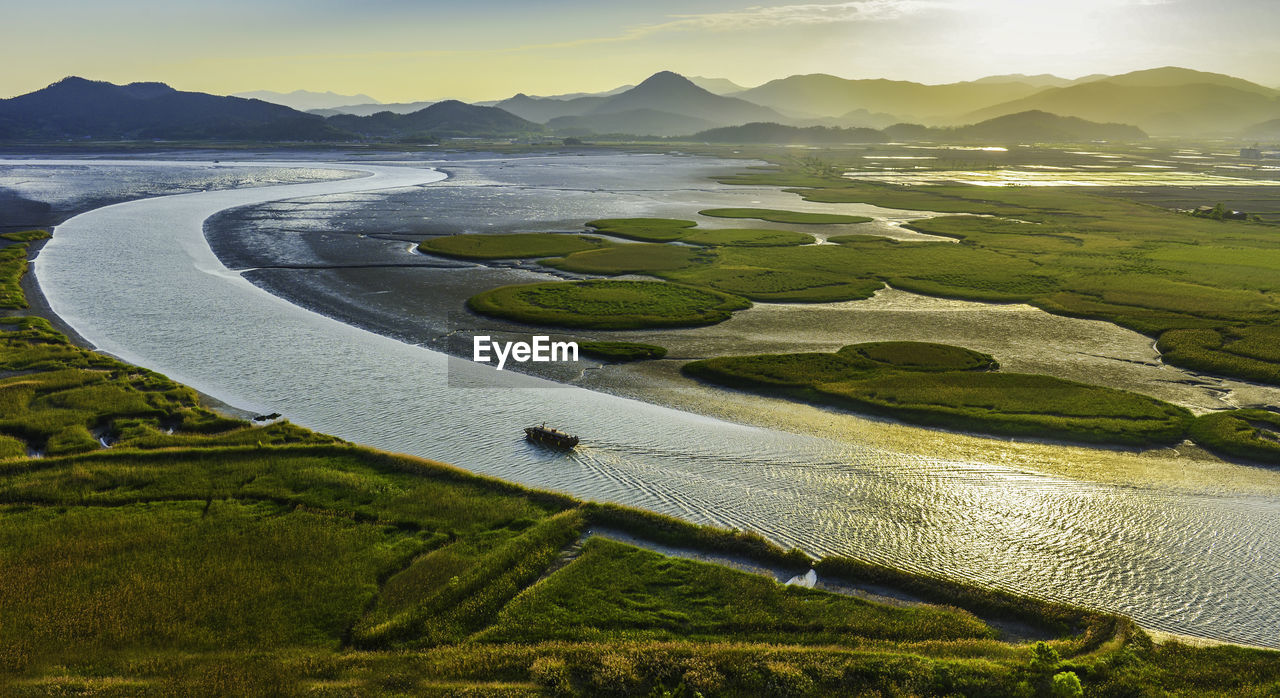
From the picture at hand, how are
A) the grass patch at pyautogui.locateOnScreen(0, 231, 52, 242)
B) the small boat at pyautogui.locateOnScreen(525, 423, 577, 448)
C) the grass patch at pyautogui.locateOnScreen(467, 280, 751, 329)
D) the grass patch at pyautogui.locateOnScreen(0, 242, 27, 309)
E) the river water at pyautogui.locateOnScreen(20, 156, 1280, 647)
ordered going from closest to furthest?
the river water at pyautogui.locateOnScreen(20, 156, 1280, 647), the small boat at pyautogui.locateOnScreen(525, 423, 577, 448), the grass patch at pyautogui.locateOnScreen(467, 280, 751, 329), the grass patch at pyautogui.locateOnScreen(0, 242, 27, 309), the grass patch at pyautogui.locateOnScreen(0, 231, 52, 242)

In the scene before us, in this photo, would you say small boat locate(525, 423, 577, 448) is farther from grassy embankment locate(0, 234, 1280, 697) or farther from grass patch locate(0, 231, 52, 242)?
grass patch locate(0, 231, 52, 242)

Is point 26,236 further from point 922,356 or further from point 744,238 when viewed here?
point 922,356

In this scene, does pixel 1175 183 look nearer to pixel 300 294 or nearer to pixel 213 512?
pixel 300 294

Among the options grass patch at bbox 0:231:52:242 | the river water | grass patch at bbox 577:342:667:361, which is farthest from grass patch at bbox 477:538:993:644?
grass patch at bbox 0:231:52:242

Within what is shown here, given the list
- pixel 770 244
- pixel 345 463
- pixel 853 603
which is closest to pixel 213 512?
pixel 345 463

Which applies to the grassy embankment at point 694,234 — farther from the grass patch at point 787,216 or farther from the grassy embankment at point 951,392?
the grassy embankment at point 951,392

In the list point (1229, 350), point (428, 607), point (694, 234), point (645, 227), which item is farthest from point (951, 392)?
point (645, 227)

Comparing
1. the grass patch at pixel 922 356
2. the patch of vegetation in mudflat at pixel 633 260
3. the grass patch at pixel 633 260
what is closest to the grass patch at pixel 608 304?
the grass patch at pixel 633 260
